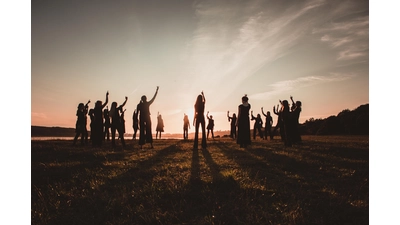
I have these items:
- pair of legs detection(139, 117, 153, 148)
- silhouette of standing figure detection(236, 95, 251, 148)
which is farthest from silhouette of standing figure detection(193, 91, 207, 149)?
pair of legs detection(139, 117, 153, 148)

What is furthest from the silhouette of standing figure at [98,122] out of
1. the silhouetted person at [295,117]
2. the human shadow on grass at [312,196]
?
the silhouetted person at [295,117]

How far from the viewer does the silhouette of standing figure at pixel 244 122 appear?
43.9 ft

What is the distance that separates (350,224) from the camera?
3.43 metres

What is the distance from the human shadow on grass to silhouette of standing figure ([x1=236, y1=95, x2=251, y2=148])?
672 cm

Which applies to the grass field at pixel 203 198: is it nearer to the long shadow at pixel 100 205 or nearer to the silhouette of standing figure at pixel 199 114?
the long shadow at pixel 100 205

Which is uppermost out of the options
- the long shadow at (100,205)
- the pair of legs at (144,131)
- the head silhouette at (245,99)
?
the head silhouette at (245,99)

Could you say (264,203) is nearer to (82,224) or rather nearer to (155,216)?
(155,216)

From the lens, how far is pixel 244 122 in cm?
1355

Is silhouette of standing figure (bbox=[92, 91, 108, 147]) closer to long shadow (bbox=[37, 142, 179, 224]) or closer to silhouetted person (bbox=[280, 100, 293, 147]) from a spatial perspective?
long shadow (bbox=[37, 142, 179, 224])

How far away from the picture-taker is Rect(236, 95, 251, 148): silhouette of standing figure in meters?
13.4

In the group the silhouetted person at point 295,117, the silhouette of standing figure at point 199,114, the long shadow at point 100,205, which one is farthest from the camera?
the silhouetted person at point 295,117

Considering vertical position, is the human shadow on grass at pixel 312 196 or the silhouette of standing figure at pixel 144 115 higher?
the silhouette of standing figure at pixel 144 115

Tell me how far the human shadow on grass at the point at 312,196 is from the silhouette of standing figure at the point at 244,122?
672 centimetres
